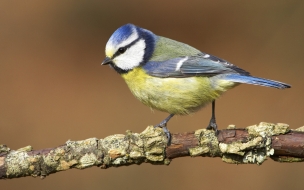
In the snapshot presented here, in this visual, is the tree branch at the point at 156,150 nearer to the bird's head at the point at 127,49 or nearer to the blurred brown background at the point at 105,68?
the bird's head at the point at 127,49

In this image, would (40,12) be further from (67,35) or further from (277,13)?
(277,13)

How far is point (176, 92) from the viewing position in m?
2.36

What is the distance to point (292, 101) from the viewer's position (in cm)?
385

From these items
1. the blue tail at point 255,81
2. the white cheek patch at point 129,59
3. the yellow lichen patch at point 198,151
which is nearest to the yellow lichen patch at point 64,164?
the yellow lichen patch at point 198,151

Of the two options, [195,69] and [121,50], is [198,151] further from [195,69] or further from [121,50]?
[121,50]

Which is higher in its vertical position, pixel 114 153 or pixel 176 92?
pixel 176 92

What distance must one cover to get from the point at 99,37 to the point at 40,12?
62 cm

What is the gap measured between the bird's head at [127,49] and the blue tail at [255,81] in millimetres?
503

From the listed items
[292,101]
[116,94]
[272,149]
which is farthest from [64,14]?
[272,149]

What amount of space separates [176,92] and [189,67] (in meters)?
0.18

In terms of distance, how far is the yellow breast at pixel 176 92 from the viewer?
236 cm

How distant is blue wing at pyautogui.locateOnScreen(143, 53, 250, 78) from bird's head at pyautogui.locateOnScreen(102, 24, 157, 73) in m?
0.08

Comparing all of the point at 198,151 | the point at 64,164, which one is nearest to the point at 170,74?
the point at 198,151

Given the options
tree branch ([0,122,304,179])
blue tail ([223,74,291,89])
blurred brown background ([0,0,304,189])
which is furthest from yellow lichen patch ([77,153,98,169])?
blurred brown background ([0,0,304,189])
